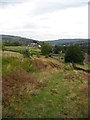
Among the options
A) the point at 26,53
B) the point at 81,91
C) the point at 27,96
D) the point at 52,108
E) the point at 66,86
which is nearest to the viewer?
the point at 52,108

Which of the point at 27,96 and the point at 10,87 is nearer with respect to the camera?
the point at 27,96

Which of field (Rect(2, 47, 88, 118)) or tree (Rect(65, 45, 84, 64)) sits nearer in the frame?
field (Rect(2, 47, 88, 118))

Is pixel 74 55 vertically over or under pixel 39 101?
over

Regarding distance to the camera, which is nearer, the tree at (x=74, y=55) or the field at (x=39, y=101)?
the field at (x=39, y=101)

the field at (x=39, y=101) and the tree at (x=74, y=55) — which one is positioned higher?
the tree at (x=74, y=55)

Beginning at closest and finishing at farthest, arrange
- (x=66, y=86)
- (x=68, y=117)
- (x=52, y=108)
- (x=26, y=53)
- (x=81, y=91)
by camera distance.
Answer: (x=68, y=117) → (x=52, y=108) → (x=81, y=91) → (x=66, y=86) → (x=26, y=53)

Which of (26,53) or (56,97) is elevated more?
(26,53)

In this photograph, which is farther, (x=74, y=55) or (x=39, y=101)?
(x=74, y=55)

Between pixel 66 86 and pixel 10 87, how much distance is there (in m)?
2.83

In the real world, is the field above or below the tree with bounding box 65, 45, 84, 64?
below

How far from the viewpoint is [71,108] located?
20.7ft

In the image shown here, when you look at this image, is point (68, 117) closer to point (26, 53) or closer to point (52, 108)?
point (52, 108)

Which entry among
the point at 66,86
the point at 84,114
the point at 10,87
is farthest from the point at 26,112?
the point at 66,86

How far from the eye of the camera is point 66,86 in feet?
31.6
